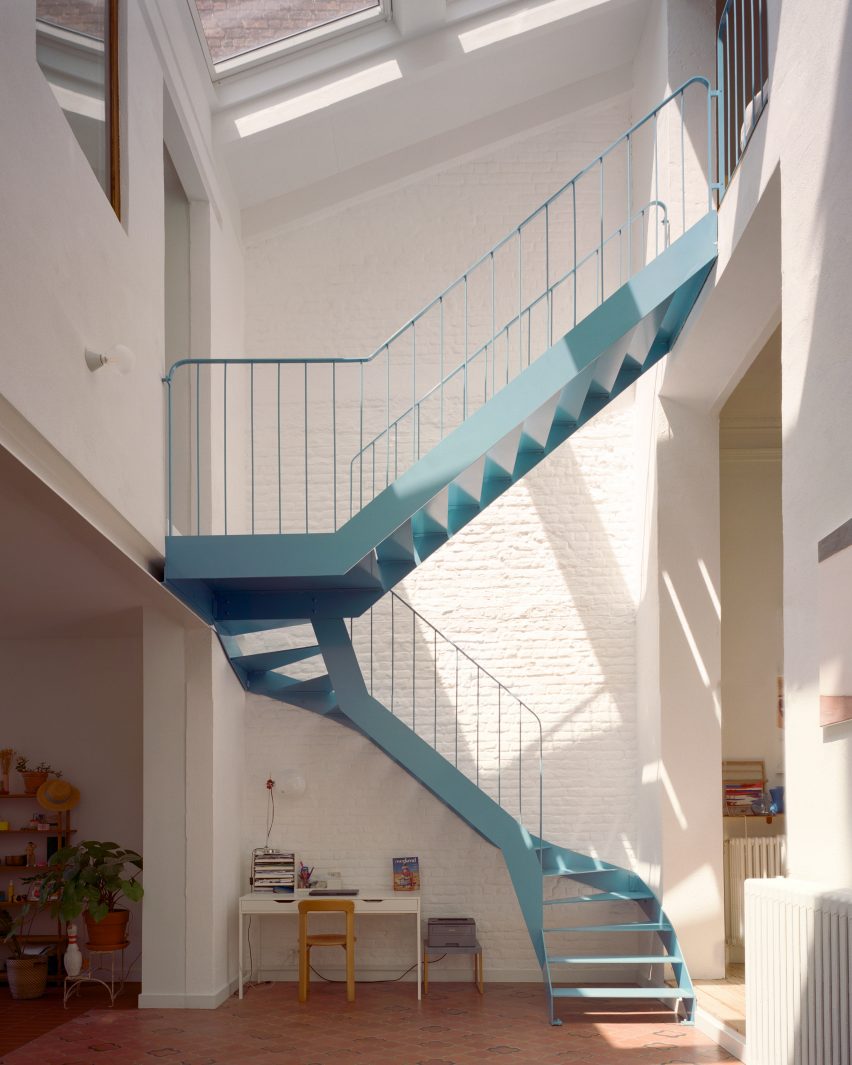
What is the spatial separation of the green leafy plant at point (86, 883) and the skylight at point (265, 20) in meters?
5.28

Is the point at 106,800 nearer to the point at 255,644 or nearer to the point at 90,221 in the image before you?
the point at 255,644

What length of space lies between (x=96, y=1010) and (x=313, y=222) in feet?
19.5

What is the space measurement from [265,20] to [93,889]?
573 centimetres

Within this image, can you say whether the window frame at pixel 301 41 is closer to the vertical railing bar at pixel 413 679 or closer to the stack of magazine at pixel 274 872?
the vertical railing bar at pixel 413 679

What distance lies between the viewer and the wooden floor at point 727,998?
21.7 ft

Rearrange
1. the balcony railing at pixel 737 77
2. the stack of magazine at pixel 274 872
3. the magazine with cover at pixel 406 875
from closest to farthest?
1. the balcony railing at pixel 737 77
2. the stack of magazine at pixel 274 872
3. the magazine with cover at pixel 406 875

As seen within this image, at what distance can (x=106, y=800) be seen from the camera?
9.16 meters

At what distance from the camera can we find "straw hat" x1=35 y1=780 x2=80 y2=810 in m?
8.88

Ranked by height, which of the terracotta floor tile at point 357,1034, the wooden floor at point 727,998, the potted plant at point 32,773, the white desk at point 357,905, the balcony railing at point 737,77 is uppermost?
the balcony railing at point 737,77

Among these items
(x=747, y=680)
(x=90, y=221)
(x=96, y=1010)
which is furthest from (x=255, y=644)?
(x=90, y=221)

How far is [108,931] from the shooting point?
26.3ft

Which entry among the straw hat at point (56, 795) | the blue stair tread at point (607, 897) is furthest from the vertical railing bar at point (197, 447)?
the blue stair tread at point (607, 897)

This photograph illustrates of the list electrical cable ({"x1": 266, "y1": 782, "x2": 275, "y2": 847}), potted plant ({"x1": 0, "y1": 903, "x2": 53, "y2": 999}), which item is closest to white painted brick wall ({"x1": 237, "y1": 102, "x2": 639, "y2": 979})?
electrical cable ({"x1": 266, "y1": 782, "x2": 275, "y2": 847})

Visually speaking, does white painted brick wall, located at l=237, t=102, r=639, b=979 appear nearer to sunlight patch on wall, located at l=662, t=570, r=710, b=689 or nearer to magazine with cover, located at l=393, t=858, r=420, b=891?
magazine with cover, located at l=393, t=858, r=420, b=891
